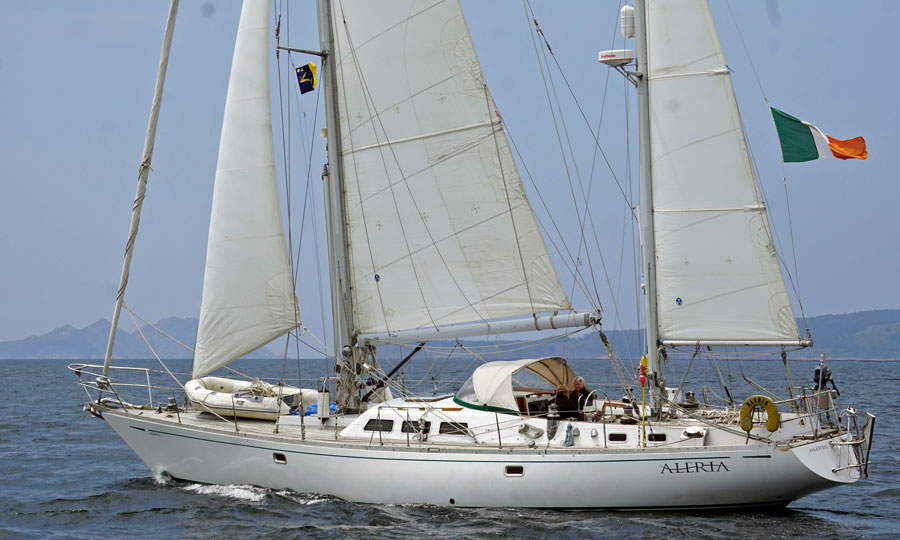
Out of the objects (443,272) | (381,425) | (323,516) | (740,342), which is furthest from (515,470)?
(740,342)

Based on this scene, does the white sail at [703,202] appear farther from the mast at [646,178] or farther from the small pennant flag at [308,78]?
the small pennant flag at [308,78]

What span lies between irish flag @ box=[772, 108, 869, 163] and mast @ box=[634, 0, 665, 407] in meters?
3.09

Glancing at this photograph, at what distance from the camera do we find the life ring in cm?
1562

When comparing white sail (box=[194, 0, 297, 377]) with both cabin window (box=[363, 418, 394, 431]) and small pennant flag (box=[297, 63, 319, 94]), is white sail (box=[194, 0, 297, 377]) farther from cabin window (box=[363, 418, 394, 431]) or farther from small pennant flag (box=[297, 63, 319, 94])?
cabin window (box=[363, 418, 394, 431])

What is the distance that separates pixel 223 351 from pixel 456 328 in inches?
184

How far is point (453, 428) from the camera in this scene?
17391 millimetres

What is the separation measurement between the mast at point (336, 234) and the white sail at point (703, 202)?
6181mm

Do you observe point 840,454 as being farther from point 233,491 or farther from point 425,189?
point 233,491

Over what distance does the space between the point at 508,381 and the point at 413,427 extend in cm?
196

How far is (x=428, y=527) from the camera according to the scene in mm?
15695

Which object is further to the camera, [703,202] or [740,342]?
[703,202]

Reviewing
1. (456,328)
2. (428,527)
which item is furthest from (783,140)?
(428,527)

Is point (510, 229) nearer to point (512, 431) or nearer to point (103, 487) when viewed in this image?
point (512, 431)

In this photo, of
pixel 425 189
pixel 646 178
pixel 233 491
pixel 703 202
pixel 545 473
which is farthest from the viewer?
pixel 425 189
